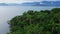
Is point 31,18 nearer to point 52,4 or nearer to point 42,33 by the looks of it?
point 42,33

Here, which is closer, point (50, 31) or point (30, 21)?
point (50, 31)

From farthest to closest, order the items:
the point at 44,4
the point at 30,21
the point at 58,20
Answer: the point at 44,4
the point at 30,21
the point at 58,20

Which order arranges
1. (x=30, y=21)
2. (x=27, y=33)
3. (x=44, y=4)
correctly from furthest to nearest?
(x=44, y=4) < (x=30, y=21) < (x=27, y=33)

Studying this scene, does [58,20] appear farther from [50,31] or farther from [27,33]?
[27,33]

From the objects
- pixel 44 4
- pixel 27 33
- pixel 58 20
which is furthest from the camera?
pixel 44 4

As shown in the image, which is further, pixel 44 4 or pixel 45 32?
pixel 44 4

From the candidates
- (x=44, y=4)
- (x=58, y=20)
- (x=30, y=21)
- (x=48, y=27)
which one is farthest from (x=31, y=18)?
(x=44, y=4)

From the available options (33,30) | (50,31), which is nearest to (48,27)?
(50,31)
